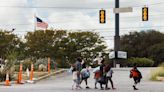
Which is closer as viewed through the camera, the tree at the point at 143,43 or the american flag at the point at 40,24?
the american flag at the point at 40,24

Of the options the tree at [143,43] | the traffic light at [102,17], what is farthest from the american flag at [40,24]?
the tree at [143,43]

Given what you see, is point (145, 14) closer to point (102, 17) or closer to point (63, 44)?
point (102, 17)

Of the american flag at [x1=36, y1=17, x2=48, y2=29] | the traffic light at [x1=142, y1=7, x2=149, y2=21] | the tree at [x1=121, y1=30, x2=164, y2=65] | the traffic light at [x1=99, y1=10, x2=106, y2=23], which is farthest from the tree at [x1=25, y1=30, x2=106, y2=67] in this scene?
the tree at [x1=121, y1=30, x2=164, y2=65]

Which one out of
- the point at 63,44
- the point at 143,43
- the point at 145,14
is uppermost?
the point at 145,14

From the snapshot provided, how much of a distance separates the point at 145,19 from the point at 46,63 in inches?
394

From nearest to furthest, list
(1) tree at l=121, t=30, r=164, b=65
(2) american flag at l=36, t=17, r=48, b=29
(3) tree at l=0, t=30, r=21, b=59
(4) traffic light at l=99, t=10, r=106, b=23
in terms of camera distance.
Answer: (4) traffic light at l=99, t=10, r=106, b=23
(2) american flag at l=36, t=17, r=48, b=29
(3) tree at l=0, t=30, r=21, b=59
(1) tree at l=121, t=30, r=164, b=65

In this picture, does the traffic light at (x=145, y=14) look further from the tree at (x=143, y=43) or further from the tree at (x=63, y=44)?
the tree at (x=143, y=43)

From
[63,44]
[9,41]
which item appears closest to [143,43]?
[63,44]

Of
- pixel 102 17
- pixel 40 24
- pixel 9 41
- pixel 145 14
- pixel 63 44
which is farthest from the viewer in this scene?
pixel 9 41

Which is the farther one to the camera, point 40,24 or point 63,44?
point 63,44

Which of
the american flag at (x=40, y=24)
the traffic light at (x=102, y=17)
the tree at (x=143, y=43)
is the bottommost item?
the tree at (x=143, y=43)

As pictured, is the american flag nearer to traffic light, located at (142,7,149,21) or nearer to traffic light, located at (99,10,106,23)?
traffic light, located at (99,10,106,23)

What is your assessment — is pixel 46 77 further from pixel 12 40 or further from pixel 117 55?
pixel 12 40

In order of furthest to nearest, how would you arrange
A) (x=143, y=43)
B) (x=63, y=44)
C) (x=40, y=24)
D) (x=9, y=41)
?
(x=143, y=43) < (x=9, y=41) < (x=63, y=44) < (x=40, y=24)
